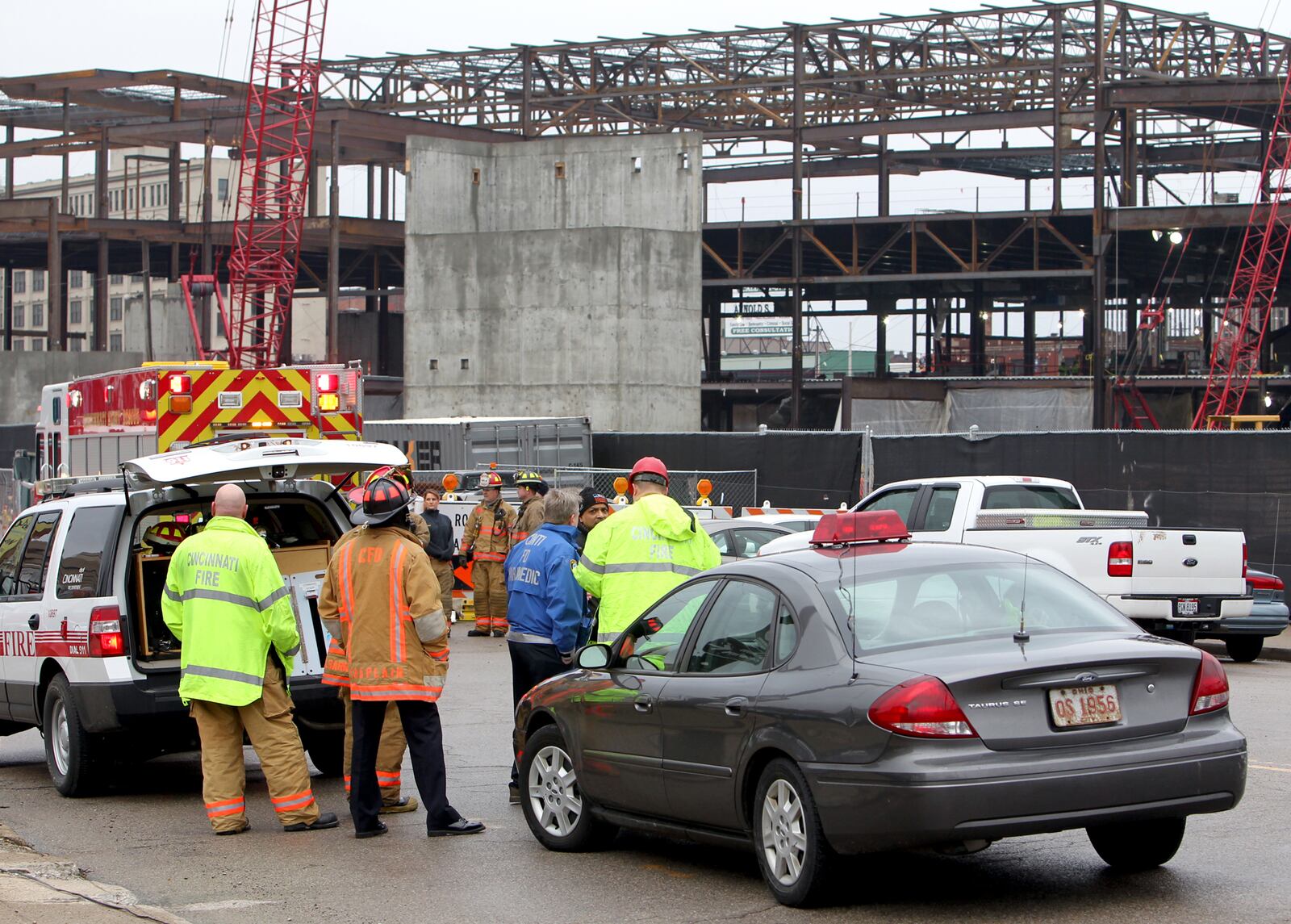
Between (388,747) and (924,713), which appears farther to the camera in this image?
(388,747)

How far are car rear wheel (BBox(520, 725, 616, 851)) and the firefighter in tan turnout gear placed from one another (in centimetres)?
124

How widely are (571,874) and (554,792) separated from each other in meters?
0.67

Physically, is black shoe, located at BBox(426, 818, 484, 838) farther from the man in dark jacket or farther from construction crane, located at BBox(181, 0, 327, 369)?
construction crane, located at BBox(181, 0, 327, 369)

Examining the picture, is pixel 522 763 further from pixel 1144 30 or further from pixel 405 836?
pixel 1144 30

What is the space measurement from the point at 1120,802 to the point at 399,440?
26928 millimetres

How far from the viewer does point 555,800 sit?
7.96 metres

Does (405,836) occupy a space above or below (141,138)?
below

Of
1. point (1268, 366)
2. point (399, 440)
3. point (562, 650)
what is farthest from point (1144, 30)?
point (562, 650)

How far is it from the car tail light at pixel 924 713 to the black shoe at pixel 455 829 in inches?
119

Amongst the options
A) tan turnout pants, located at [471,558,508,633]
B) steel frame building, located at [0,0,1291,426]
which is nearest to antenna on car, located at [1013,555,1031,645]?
tan turnout pants, located at [471,558,508,633]

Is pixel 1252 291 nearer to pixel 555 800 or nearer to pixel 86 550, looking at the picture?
pixel 86 550

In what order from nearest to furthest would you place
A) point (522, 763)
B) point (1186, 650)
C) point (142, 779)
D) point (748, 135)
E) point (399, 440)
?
1. point (1186, 650)
2. point (522, 763)
3. point (142, 779)
4. point (399, 440)
5. point (748, 135)

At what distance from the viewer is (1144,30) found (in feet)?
160

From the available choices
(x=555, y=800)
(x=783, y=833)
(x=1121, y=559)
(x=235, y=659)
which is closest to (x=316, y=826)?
(x=235, y=659)
